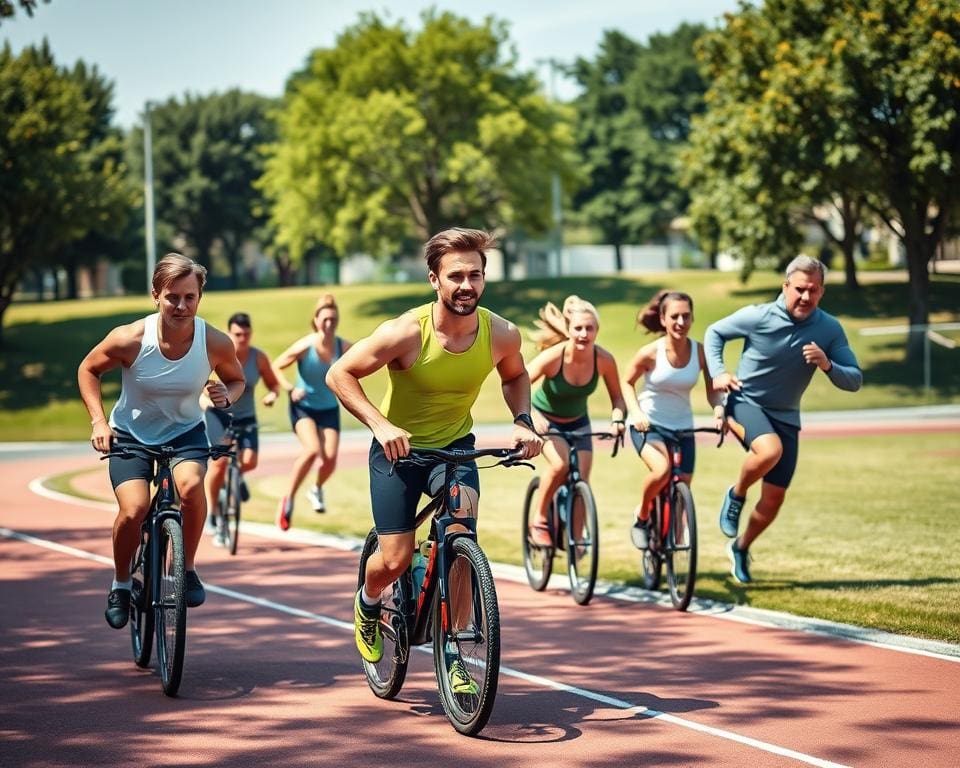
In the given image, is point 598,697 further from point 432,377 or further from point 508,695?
point 432,377

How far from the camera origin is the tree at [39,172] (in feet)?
147

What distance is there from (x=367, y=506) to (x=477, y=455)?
11928mm

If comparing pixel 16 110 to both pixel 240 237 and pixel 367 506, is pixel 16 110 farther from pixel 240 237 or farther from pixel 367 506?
pixel 240 237

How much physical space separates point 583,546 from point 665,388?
1280 mm

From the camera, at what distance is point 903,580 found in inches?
422

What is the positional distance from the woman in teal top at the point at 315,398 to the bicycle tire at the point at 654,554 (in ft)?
13.6

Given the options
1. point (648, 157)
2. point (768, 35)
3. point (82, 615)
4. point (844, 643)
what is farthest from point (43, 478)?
point (648, 157)

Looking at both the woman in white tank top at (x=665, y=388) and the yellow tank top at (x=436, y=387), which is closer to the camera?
the yellow tank top at (x=436, y=387)

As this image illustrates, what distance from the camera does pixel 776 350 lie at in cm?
997

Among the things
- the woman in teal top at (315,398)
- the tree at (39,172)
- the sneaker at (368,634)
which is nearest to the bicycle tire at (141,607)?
the sneaker at (368,634)

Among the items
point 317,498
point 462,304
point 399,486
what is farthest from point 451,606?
point 317,498

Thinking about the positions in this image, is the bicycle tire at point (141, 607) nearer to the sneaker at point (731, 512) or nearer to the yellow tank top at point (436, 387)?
the yellow tank top at point (436, 387)

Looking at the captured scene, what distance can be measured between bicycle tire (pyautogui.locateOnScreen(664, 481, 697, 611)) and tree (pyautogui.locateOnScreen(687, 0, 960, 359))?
28.9 metres

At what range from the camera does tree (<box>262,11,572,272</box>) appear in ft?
184
